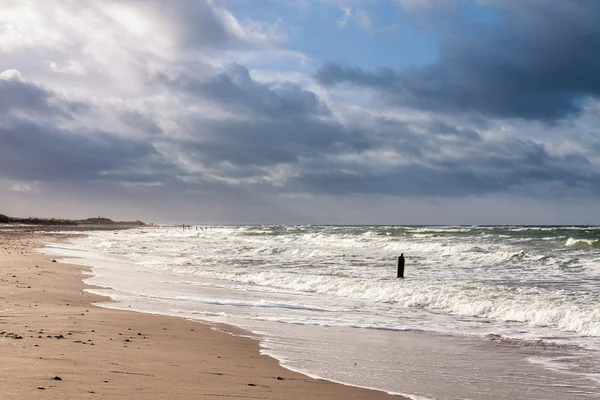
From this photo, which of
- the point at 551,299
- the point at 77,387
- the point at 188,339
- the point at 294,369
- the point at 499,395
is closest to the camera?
the point at 77,387

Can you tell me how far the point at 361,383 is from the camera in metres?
6.09

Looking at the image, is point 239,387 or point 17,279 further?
point 17,279

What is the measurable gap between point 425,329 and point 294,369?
14.3 ft

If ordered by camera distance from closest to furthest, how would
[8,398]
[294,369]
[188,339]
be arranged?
[8,398]
[294,369]
[188,339]

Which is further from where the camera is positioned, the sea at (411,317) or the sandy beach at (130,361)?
the sea at (411,317)

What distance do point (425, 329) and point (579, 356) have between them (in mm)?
2737

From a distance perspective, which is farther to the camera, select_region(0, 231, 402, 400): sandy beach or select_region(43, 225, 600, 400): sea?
select_region(43, 225, 600, 400): sea

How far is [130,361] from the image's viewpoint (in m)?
6.20

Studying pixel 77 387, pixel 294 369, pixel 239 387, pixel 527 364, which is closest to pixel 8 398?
pixel 77 387

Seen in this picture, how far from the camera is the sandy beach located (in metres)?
4.93

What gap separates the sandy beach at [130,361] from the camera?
493 cm

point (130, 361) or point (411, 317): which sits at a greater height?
point (130, 361)

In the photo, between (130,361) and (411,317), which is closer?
(130,361)

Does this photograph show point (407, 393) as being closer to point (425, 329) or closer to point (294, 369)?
point (294, 369)
